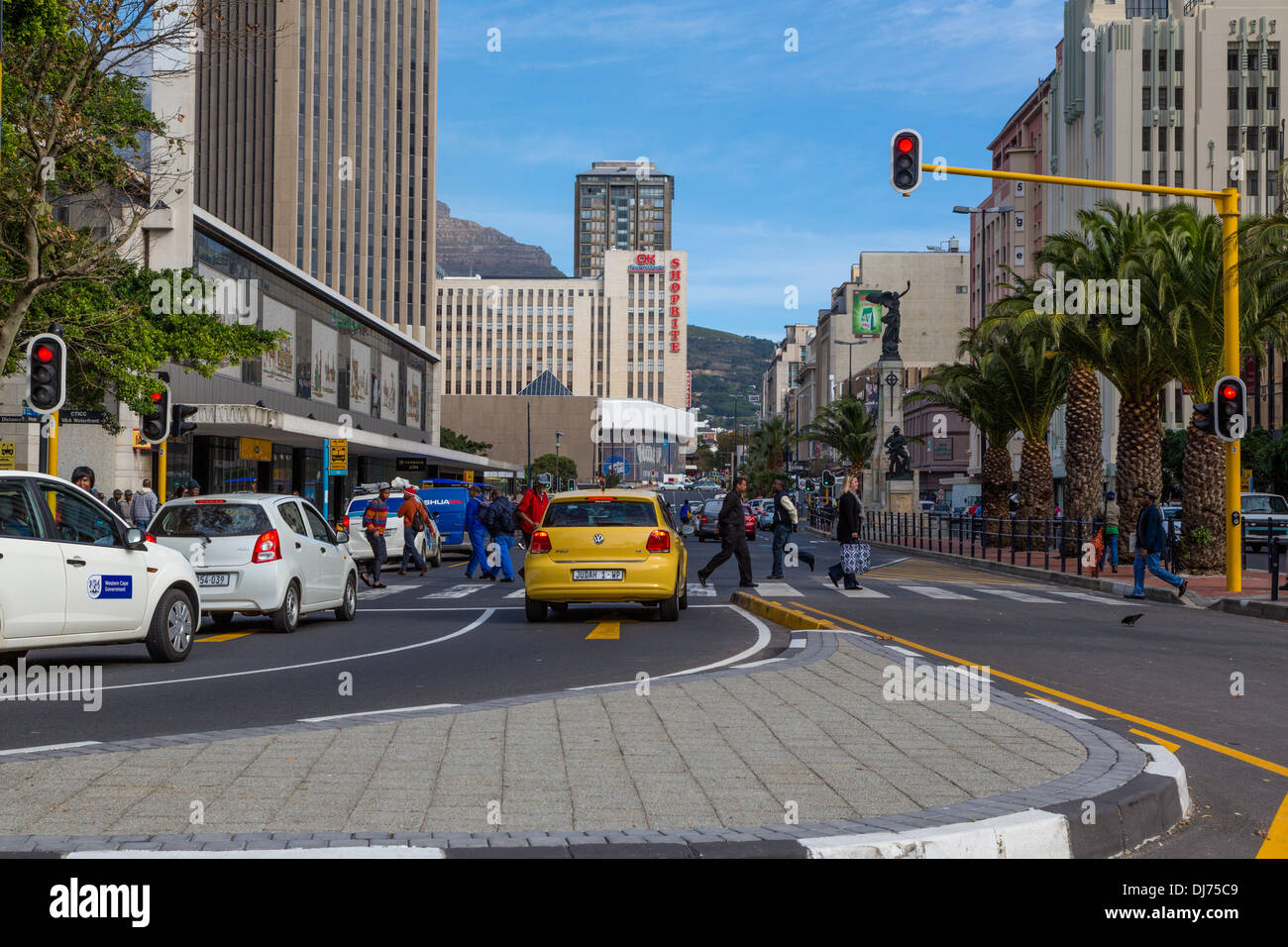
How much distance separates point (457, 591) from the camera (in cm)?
2297

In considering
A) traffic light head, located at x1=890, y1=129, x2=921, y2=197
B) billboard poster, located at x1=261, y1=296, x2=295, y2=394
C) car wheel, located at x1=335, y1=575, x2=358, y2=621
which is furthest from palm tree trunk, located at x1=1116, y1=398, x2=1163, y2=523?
billboard poster, located at x1=261, y1=296, x2=295, y2=394

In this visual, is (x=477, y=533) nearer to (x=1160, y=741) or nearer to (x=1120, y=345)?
(x=1120, y=345)

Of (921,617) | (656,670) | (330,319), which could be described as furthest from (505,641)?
(330,319)

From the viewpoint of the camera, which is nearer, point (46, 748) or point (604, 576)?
point (46, 748)

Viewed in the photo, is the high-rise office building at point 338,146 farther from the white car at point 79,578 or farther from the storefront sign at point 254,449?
the white car at point 79,578

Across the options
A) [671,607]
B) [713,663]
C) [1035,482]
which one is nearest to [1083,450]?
[1035,482]

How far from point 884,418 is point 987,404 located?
69.0 ft

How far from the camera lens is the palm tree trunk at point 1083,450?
35375 millimetres

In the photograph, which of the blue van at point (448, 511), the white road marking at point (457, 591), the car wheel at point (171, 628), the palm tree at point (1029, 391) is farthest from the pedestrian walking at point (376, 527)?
the palm tree at point (1029, 391)

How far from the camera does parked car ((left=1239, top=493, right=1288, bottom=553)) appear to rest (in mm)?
40812

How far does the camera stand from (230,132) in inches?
5246

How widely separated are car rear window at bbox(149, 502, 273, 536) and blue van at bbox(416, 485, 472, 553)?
1941 centimetres

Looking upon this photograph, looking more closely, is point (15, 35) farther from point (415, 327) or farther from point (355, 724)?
point (415, 327)

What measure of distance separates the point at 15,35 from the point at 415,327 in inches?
5017
